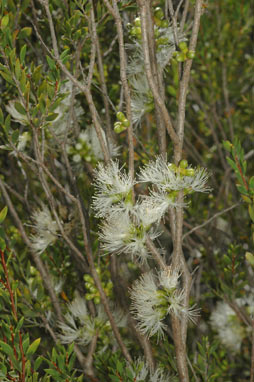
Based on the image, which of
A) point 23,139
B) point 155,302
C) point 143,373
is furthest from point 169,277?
point 23,139

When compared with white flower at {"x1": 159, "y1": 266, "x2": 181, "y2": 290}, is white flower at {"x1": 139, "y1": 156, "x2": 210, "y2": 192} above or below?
above

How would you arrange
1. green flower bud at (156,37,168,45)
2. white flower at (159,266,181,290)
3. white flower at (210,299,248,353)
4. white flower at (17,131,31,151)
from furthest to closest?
white flower at (210,299,248,353) < white flower at (17,131,31,151) < green flower bud at (156,37,168,45) < white flower at (159,266,181,290)

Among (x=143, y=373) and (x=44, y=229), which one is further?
(x=44, y=229)

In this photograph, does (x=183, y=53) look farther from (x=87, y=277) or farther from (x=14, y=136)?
(x=87, y=277)

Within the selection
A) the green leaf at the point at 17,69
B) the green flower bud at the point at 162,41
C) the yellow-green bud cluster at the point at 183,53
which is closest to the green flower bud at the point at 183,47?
the yellow-green bud cluster at the point at 183,53

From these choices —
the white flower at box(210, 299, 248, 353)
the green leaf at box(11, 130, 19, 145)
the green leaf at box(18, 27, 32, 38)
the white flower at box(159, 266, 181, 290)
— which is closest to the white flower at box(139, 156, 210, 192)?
the white flower at box(159, 266, 181, 290)

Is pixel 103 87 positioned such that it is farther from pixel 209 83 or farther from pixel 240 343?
pixel 240 343

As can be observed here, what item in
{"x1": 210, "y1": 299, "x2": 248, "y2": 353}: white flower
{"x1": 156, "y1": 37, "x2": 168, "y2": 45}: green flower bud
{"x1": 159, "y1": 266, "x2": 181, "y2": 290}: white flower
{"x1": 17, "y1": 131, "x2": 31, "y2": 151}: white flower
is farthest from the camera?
{"x1": 210, "y1": 299, "x2": 248, "y2": 353}: white flower

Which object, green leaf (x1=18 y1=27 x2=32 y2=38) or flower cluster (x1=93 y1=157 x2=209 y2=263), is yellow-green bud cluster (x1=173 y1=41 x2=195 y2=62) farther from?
green leaf (x1=18 y1=27 x2=32 y2=38)

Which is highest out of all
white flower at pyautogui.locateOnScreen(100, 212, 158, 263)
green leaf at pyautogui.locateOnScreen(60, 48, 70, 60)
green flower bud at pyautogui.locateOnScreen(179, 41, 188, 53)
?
green leaf at pyautogui.locateOnScreen(60, 48, 70, 60)

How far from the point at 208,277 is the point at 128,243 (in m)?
0.44

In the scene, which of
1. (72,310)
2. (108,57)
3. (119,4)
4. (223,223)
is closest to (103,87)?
(119,4)

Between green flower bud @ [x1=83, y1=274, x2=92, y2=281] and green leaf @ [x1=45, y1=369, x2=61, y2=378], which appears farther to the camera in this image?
green flower bud @ [x1=83, y1=274, x2=92, y2=281]

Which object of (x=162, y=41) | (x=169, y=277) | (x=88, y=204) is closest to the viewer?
(x=169, y=277)
